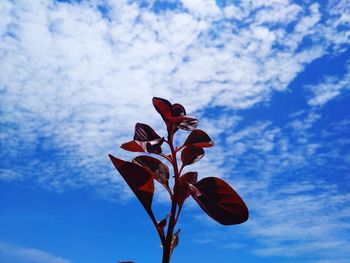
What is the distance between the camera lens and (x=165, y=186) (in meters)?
1.51

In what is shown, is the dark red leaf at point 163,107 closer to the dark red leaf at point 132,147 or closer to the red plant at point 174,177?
the red plant at point 174,177

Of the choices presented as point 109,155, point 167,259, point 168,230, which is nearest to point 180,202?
point 168,230

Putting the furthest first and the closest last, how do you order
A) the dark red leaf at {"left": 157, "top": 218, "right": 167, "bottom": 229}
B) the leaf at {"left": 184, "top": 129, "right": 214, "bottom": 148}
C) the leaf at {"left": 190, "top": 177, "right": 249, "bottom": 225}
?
the leaf at {"left": 184, "top": 129, "right": 214, "bottom": 148} < the dark red leaf at {"left": 157, "top": 218, "right": 167, "bottom": 229} < the leaf at {"left": 190, "top": 177, "right": 249, "bottom": 225}

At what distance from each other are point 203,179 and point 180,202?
0.13 meters

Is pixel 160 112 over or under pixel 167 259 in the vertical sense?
over

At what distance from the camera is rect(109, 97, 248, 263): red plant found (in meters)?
1.35

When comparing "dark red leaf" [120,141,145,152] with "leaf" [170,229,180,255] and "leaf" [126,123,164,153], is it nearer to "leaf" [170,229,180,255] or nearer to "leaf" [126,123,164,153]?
"leaf" [126,123,164,153]

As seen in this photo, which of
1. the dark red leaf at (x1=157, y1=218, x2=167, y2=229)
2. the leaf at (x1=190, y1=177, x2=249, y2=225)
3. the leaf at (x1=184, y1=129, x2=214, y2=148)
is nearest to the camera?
the leaf at (x1=190, y1=177, x2=249, y2=225)

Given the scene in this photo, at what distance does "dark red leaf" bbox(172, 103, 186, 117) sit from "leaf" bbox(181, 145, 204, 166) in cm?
16

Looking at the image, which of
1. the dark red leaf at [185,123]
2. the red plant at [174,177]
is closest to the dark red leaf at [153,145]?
the red plant at [174,177]

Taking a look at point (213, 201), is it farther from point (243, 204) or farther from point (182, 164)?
point (182, 164)

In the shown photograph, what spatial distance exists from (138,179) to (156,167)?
16cm

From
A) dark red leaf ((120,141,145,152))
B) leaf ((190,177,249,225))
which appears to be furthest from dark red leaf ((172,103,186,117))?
leaf ((190,177,249,225))

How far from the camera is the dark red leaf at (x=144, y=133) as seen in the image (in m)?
1.55
